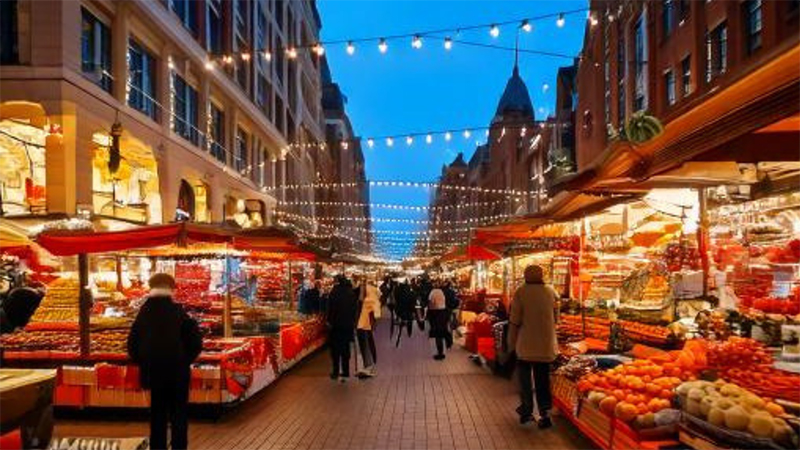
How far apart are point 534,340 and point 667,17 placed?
22115 millimetres

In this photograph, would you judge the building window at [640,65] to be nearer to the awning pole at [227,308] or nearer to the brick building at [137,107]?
the brick building at [137,107]

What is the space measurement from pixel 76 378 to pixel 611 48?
95.1 feet

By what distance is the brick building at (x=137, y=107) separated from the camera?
683 inches

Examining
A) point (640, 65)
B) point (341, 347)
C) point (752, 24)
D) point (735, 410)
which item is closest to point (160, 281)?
point (735, 410)

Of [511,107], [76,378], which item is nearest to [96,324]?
[76,378]

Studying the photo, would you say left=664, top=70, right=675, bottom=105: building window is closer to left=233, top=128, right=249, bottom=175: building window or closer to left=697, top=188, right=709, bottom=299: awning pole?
left=233, top=128, right=249, bottom=175: building window

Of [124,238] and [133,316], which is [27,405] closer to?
[124,238]

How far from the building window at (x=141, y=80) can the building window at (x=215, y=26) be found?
21.8 ft

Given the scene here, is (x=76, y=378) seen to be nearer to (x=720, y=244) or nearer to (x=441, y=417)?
(x=441, y=417)

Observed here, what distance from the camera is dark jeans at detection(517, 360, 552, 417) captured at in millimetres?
9766

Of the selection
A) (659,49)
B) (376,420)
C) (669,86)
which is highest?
(659,49)

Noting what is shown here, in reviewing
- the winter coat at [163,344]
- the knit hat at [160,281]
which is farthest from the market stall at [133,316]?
the knit hat at [160,281]

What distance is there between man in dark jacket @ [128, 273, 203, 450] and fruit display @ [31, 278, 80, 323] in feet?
21.5

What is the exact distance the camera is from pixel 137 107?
23094mm
